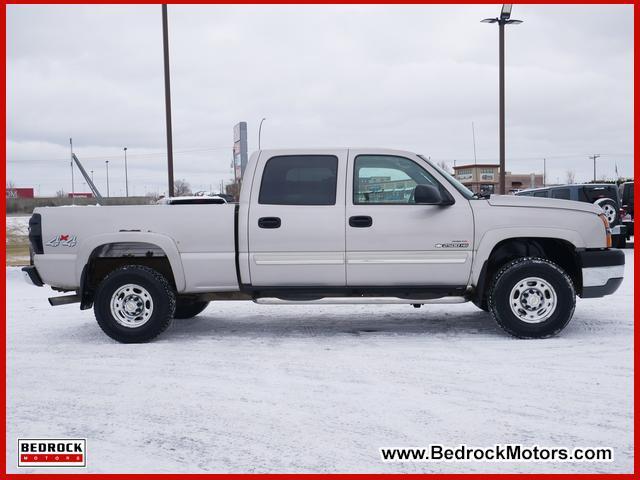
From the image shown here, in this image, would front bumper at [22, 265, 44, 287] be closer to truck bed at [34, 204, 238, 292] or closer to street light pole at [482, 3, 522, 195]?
truck bed at [34, 204, 238, 292]

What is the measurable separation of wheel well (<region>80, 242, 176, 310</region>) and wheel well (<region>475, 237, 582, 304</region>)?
339 cm

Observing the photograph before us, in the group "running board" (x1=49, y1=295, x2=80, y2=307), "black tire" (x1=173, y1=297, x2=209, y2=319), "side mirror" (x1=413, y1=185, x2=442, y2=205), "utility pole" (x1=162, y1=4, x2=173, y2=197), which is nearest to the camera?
"side mirror" (x1=413, y1=185, x2=442, y2=205)

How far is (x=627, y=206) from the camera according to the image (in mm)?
18609

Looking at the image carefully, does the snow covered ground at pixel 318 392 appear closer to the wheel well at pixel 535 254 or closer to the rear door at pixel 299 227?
the wheel well at pixel 535 254

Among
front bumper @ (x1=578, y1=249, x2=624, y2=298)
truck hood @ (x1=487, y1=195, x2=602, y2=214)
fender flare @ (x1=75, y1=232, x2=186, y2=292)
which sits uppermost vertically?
truck hood @ (x1=487, y1=195, x2=602, y2=214)

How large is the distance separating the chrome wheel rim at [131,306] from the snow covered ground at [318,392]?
1.05 ft

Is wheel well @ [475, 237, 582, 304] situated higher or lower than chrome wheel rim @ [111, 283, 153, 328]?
higher

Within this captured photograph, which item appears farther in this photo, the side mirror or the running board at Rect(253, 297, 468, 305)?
the running board at Rect(253, 297, 468, 305)

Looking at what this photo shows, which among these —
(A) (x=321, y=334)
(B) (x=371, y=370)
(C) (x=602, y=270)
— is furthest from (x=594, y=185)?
(B) (x=371, y=370)

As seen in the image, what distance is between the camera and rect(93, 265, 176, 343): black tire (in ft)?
21.4

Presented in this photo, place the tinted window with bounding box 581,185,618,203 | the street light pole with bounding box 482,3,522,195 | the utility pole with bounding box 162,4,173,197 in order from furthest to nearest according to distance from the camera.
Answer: the street light pole with bounding box 482,3,522,195 → the tinted window with bounding box 581,185,618,203 → the utility pole with bounding box 162,4,173,197

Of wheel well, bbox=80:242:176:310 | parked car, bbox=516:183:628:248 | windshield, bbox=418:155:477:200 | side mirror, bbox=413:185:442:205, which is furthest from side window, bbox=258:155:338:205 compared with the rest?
parked car, bbox=516:183:628:248

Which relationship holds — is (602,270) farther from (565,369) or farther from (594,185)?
(594,185)

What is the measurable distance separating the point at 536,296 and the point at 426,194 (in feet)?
5.03
